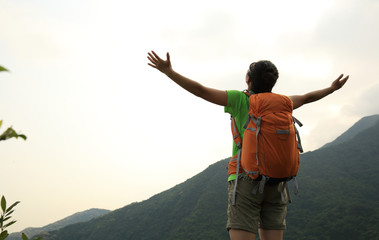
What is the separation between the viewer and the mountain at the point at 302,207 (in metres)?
64.2

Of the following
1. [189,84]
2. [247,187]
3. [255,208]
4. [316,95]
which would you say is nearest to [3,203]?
[189,84]

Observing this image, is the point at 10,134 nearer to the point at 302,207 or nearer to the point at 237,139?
the point at 237,139

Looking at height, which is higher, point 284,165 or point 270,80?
point 270,80

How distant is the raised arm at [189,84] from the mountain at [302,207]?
65153 millimetres

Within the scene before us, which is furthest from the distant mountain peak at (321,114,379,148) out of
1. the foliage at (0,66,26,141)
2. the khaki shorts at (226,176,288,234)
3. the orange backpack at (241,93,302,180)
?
the foliage at (0,66,26,141)

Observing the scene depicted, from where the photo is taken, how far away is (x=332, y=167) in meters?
89.6

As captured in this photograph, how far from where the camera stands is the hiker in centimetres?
253

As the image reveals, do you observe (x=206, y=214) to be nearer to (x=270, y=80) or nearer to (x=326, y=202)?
(x=326, y=202)

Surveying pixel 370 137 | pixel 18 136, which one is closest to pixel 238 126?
pixel 18 136

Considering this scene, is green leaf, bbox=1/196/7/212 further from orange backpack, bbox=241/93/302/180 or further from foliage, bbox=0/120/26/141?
orange backpack, bbox=241/93/302/180

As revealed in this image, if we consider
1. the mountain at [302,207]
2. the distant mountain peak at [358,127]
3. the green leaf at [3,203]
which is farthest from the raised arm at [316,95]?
the distant mountain peak at [358,127]

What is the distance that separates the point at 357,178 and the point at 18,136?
95073mm

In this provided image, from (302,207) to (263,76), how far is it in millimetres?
78039

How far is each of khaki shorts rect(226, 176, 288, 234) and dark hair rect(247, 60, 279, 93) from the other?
807mm
